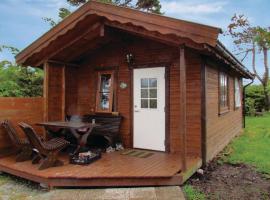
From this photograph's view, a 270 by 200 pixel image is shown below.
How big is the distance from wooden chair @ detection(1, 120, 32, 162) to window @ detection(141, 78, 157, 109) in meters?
2.63

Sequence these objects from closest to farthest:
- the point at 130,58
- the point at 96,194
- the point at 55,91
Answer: the point at 96,194, the point at 130,58, the point at 55,91

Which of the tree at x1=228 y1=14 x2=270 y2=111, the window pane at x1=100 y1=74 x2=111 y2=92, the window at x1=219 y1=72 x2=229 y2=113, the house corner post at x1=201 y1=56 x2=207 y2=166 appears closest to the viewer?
the house corner post at x1=201 y1=56 x2=207 y2=166

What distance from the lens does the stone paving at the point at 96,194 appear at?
164 inches

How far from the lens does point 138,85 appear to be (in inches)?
263

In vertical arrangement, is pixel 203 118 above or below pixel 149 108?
below

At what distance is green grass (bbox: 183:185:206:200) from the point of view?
4.21 meters

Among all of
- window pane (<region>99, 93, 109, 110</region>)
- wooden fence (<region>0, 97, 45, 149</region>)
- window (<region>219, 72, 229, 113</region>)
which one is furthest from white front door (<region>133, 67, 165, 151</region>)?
wooden fence (<region>0, 97, 45, 149</region>)

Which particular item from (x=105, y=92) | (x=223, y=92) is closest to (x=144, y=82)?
(x=105, y=92)

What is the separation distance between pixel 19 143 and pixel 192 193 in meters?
3.46

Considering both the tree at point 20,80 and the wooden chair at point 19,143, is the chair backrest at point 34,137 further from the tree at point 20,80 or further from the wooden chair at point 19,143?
the tree at point 20,80

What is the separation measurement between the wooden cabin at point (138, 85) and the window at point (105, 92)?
0.08ft

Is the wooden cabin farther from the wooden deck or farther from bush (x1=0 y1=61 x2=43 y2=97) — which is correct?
bush (x1=0 y1=61 x2=43 y2=97)

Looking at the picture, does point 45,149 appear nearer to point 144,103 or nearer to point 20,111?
point 20,111

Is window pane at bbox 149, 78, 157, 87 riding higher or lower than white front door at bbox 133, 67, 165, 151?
higher
